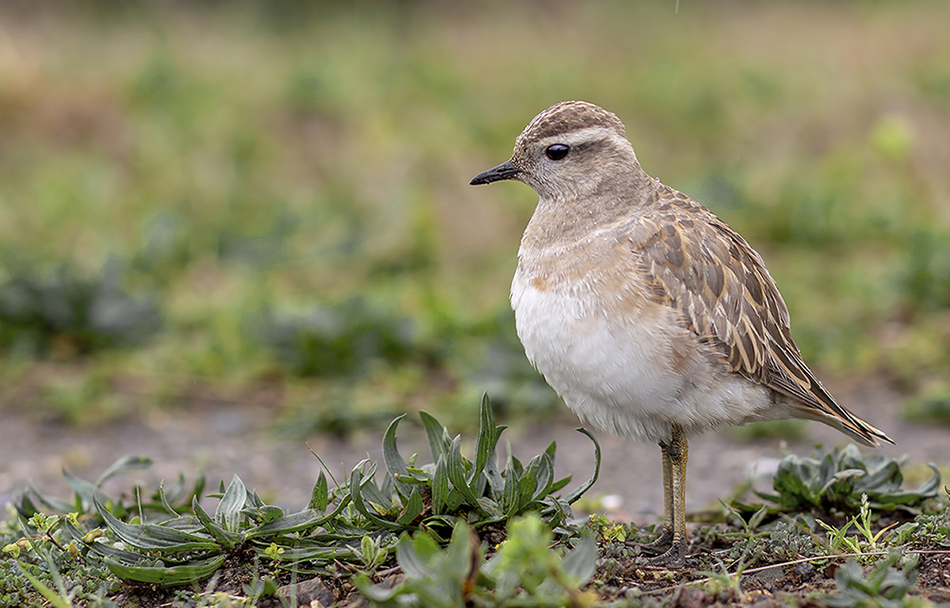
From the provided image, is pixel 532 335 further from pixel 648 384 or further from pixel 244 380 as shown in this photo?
pixel 244 380

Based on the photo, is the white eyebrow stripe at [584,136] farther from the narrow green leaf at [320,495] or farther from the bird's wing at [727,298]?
the narrow green leaf at [320,495]

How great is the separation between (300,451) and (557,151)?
284cm

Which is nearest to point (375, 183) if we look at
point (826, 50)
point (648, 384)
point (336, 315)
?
point (336, 315)

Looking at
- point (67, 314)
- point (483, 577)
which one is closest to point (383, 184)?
point (67, 314)

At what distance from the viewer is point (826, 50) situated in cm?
1517

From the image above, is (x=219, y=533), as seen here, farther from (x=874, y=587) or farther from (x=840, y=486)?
(x=840, y=486)

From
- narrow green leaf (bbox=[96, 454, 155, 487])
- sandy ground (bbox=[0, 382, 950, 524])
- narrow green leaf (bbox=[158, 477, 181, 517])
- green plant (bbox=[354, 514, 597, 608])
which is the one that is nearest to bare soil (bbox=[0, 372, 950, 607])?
sandy ground (bbox=[0, 382, 950, 524])

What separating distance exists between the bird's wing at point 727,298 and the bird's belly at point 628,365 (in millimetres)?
99

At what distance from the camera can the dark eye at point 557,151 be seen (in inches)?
173

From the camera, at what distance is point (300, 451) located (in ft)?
20.6

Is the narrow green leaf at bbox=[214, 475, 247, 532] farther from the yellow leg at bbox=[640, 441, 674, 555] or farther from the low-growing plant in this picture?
the yellow leg at bbox=[640, 441, 674, 555]

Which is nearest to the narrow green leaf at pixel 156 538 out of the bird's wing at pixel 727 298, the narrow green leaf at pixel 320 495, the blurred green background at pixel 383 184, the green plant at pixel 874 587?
the narrow green leaf at pixel 320 495

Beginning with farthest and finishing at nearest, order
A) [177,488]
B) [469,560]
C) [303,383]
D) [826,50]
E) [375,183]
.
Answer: [826,50], [375,183], [303,383], [177,488], [469,560]

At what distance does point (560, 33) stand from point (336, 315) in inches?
417
